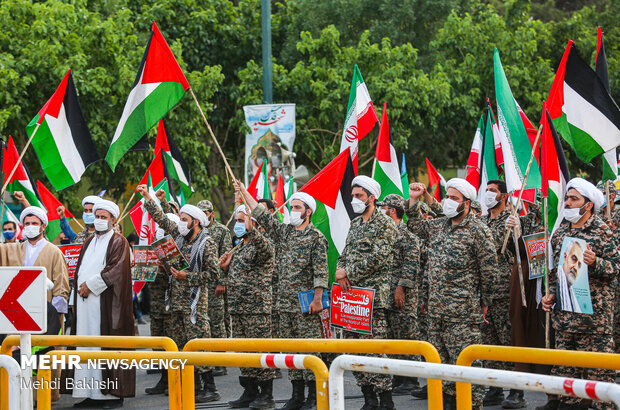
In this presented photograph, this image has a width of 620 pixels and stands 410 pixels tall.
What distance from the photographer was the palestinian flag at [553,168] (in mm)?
8117

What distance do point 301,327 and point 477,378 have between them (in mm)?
5174

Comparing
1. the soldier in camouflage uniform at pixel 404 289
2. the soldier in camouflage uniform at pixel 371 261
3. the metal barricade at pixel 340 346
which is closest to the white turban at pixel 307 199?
the soldier in camouflage uniform at pixel 404 289

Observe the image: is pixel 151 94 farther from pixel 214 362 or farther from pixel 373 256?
pixel 214 362

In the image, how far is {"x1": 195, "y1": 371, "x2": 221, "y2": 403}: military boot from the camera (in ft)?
31.1

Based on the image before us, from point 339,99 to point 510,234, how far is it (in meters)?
12.4

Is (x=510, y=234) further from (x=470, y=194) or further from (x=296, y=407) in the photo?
(x=296, y=407)

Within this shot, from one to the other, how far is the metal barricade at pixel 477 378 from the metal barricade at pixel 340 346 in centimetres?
58

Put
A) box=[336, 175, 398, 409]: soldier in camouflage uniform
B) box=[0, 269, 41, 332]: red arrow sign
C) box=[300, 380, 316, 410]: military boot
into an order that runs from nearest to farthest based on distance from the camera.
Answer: box=[0, 269, 41, 332]: red arrow sign
box=[336, 175, 398, 409]: soldier in camouflage uniform
box=[300, 380, 316, 410]: military boot

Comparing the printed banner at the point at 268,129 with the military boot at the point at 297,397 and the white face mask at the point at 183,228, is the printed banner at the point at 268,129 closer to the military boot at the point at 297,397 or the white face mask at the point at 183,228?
the white face mask at the point at 183,228

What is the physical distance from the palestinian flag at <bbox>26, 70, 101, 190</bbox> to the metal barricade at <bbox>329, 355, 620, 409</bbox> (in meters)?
6.59

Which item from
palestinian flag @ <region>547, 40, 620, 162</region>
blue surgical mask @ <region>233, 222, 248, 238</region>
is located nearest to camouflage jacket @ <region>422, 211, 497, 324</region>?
palestinian flag @ <region>547, 40, 620, 162</region>

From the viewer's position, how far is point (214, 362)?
5.07 m

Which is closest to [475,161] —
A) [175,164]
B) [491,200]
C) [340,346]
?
[491,200]

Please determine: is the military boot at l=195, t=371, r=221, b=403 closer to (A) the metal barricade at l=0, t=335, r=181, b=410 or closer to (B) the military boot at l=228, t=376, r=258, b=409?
(B) the military boot at l=228, t=376, r=258, b=409
